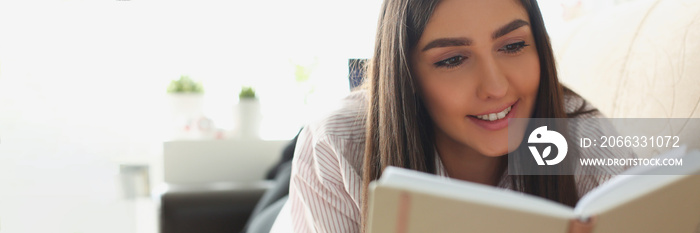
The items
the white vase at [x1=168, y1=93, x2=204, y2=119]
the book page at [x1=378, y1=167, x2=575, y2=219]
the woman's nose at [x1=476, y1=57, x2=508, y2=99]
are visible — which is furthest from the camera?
the white vase at [x1=168, y1=93, x2=204, y2=119]

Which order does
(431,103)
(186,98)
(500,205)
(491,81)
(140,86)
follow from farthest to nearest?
(186,98) < (140,86) < (431,103) < (491,81) < (500,205)

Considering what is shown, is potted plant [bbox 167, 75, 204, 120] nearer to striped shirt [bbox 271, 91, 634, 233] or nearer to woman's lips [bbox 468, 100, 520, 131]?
striped shirt [bbox 271, 91, 634, 233]

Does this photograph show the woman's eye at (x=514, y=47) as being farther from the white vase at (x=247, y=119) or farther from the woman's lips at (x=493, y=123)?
the white vase at (x=247, y=119)

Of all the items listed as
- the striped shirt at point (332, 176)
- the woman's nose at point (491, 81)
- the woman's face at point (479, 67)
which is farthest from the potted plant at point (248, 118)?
the woman's nose at point (491, 81)

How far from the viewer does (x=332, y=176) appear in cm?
93

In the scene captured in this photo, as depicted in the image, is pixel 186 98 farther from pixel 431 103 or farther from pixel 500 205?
pixel 500 205

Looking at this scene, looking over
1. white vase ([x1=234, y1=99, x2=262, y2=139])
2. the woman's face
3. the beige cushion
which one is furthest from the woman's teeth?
white vase ([x1=234, y1=99, x2=262, y2=139])

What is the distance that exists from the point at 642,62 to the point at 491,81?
39 cm

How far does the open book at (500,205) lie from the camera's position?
19.0 inches

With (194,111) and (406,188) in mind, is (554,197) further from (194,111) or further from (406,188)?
(194,111)

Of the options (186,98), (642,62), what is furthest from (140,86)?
(642,62)

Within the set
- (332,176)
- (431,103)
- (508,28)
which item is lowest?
(332,176)

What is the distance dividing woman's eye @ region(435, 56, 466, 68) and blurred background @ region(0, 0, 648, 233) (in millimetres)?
330

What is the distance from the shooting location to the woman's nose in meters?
0.84
